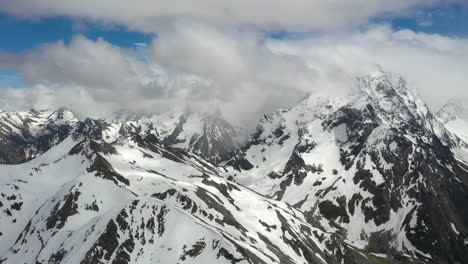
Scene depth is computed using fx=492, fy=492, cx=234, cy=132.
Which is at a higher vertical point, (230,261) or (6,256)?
(230,261)

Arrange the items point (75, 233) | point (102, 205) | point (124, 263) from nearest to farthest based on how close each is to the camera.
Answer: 1. point (124, 263)
2. point (75, 233)
3. point (102, 205)

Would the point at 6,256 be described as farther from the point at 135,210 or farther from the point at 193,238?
the point at 193,238

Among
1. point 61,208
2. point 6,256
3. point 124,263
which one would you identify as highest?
point 124,263

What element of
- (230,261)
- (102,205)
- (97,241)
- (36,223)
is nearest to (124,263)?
(97,241)

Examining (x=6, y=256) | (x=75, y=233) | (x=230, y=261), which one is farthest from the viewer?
(x=6, y=256)

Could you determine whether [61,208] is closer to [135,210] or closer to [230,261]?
[135,210]

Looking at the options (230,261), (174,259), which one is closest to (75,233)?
(174,259)

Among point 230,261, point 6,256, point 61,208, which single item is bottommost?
point 6,256

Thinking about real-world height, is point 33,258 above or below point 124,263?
below

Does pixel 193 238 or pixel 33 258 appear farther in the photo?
pixel 33 258
